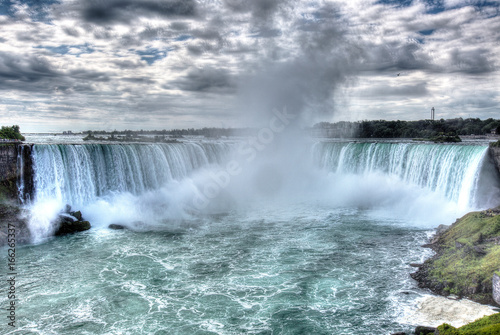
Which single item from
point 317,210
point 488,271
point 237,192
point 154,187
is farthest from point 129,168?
point 488,271

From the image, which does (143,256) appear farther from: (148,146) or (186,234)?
(148,146)

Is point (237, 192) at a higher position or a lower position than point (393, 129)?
lower

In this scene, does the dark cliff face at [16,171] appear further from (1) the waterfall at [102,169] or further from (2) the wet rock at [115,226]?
(2) the wet rock at [115,226]

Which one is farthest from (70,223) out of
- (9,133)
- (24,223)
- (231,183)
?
(231,183)

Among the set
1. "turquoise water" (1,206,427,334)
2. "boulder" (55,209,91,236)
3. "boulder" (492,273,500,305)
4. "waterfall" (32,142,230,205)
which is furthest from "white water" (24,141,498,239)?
"boulder" (492,273,500,305)

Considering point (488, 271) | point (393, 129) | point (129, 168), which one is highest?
point (393, 129)

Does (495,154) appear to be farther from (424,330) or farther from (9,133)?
(9,133)

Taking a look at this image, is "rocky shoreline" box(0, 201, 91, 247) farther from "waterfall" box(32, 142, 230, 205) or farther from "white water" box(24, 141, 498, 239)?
"waterfall" box(32, 142, 230, 205)
